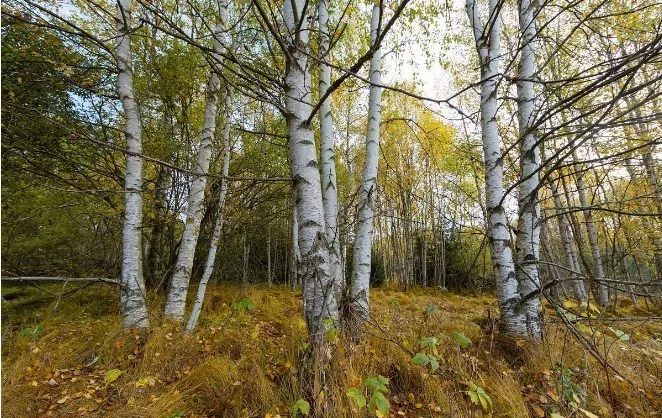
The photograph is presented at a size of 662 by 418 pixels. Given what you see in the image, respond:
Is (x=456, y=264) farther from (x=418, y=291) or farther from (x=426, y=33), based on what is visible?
(x=426, y=33)

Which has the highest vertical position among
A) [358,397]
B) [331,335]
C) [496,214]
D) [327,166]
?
[327,166]

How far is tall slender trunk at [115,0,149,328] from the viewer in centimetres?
336

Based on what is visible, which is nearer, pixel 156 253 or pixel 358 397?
pixel 358 397

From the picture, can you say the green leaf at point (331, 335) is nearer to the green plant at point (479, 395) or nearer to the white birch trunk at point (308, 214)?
the white birch trunk at point (308, 214)

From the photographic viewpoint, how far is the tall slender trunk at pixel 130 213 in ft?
11.0

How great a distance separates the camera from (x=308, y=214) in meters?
1.90

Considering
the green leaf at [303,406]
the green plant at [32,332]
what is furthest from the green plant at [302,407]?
the green plant at [32,332]

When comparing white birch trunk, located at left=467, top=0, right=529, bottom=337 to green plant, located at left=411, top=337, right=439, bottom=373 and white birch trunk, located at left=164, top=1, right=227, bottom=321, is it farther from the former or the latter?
white birch trunk, located at left=164, top=1, right=227, bottom=321

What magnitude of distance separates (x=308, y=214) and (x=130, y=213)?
285 cm

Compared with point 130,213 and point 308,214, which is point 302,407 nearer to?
point 308,214

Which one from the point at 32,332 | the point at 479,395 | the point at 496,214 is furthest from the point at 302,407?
the point at 32,332

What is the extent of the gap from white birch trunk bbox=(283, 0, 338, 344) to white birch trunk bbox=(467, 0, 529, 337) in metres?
1.77

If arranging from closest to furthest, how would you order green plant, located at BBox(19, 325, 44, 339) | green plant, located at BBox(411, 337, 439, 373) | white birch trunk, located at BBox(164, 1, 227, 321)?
green plant, located at BBox(411, 337, 439, 373)
green plant, located at BBox(19, 325, 44, 339)
white birch trunk, located at BBox(164, 1, 227, 321)

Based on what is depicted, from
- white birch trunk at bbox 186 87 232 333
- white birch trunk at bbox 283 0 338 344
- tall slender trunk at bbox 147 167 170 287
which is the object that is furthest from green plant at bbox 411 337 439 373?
tall slender trunk at bbox 147 167 170 287
